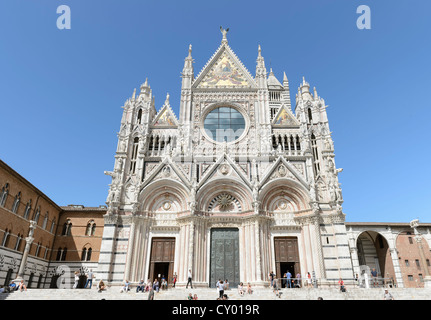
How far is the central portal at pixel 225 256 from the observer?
74.8 feet

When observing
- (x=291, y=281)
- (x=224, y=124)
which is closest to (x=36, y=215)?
(x=224, y=124)

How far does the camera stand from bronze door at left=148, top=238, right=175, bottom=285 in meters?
23.4

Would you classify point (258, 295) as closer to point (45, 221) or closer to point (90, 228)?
point (90, 228)

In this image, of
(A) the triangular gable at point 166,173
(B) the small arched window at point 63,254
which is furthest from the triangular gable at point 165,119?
(B) the small arched window at point 63,254

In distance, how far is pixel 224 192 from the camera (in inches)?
1008

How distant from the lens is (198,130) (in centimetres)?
2828

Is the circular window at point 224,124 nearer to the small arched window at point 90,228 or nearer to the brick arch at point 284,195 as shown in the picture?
the brick arch at point 284,195

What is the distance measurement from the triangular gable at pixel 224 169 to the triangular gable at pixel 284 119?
20.3 feet

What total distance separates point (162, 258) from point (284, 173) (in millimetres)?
12471

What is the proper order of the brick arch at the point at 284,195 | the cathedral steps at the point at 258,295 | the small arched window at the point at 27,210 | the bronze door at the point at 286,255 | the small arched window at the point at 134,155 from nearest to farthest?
the cathedral steps at the point at 258,295 < the bronze door at the point at 286,255 < the brick arch at the point at 284,195 < the small arched window at the point at 27,210 < the small arched window at the point at 134,155

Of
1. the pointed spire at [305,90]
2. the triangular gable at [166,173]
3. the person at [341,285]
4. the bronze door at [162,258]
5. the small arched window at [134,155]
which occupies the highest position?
the pointed spire at [305,90]

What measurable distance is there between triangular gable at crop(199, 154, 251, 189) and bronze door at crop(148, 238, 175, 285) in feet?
18.4
